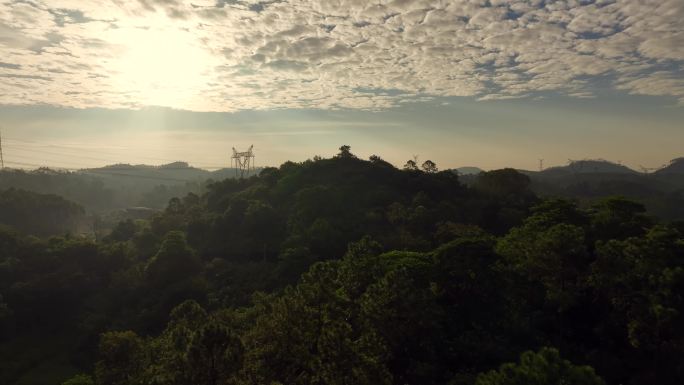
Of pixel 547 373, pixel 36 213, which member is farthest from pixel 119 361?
pixel 36 213

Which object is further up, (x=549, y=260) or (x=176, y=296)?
(x=549, y=260)

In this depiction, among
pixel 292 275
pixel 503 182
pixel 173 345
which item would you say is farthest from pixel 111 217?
pixel 173 345

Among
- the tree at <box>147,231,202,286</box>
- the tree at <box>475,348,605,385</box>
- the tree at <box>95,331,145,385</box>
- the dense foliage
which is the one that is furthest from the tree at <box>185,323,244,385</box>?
the dense foliage

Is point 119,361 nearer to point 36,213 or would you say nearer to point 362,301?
point 362,301

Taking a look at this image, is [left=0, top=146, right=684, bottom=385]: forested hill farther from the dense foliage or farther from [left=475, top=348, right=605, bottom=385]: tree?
the dense foliage

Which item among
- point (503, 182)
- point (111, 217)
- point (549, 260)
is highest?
point (503, 182)

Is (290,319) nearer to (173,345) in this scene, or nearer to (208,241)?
(173,345)
